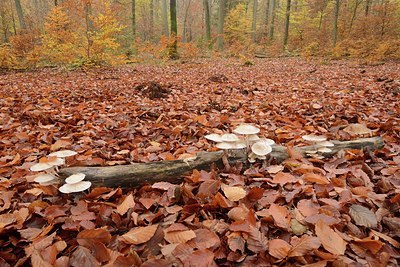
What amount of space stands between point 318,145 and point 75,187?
2193 millimetres

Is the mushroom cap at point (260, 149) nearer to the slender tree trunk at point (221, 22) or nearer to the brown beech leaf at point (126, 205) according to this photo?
the brown beech leaf at point (126, 205)

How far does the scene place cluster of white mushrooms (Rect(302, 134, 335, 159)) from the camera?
2.51 meters

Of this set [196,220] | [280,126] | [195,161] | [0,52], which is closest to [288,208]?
[196,220]

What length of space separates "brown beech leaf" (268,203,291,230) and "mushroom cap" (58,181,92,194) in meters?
1.33

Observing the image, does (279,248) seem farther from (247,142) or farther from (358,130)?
(358,130)

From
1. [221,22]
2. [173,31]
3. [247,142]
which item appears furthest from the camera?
[221,22]

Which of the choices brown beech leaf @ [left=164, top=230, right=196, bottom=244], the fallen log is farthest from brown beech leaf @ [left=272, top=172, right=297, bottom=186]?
brown beech leaf @ [left=164, top=230, right=196, bottom=244]

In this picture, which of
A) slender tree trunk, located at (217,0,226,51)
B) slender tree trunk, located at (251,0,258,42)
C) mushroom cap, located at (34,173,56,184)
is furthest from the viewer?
slender tree trunk, located at (251,0,258,42)

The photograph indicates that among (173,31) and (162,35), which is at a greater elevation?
(173,31)

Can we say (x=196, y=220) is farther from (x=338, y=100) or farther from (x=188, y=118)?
(x=338, y=100)

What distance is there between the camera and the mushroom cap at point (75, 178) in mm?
1931

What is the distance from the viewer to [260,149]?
229 centimetres

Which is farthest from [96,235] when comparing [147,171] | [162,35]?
[162,35]

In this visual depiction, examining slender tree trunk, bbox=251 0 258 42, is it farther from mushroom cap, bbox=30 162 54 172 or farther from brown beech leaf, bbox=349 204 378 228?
mushroom cap, bbox=30 162 54 172
